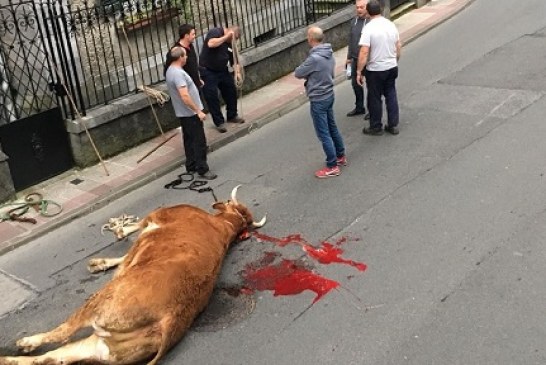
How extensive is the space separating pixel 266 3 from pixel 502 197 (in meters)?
7.21

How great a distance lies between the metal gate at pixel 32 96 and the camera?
8.35m

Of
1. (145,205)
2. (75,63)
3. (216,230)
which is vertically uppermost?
(75,63)

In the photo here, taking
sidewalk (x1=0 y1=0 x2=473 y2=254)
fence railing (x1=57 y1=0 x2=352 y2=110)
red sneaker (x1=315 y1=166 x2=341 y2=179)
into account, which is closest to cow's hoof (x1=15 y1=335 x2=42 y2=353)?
sidewalk (x1=0 y1=0 x2=473 y2=254)

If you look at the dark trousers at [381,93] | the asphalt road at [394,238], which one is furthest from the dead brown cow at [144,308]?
the dark trousers at [381,93]

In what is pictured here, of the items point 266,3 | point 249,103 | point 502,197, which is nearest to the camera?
point 502,197

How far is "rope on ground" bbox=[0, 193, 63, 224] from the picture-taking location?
7730 millimetres

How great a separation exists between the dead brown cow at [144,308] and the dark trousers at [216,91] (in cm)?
458

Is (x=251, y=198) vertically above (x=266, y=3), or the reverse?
(x=266, y=3)

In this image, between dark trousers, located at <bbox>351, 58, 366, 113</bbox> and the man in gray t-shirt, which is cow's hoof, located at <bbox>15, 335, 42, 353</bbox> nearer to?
the man in gray t-shirt

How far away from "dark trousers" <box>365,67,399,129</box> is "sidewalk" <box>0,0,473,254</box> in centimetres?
200

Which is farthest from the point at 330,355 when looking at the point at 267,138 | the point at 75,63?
the point at 75,63

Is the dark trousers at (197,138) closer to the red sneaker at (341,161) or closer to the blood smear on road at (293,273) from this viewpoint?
the red sneaker at (341,161)

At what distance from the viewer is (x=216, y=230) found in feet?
19.3

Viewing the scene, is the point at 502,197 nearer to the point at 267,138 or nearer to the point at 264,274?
the point at 264,274
